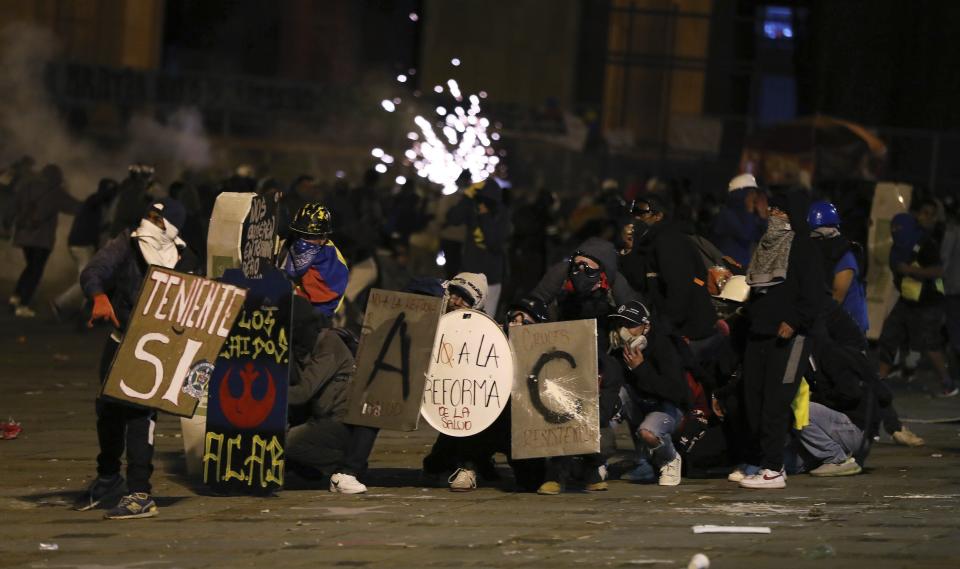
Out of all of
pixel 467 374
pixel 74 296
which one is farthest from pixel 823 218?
pixel 74 296

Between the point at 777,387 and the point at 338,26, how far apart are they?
95.9ft

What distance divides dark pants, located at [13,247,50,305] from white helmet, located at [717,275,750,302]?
10725mm

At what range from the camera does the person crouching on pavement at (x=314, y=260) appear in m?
9.71

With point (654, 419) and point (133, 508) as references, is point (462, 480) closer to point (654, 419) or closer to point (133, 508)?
point (654, 419)

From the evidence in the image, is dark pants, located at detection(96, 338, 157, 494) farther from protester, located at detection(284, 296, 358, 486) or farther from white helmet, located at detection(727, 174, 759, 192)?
white helmet, located at detection(727, 174, 759, 192)

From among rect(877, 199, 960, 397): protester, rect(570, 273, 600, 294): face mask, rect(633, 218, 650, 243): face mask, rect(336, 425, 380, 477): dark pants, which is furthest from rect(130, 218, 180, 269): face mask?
rect(877, 199, 960, 397): protester

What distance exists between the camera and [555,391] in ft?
31.2

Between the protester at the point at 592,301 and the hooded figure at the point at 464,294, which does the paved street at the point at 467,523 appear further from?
the hooded figure at the point at 464,294

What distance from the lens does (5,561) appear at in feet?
24.7

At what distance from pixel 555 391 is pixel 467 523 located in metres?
1.14

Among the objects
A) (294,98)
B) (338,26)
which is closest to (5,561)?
(294,98)

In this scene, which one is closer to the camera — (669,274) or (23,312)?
(669,274)

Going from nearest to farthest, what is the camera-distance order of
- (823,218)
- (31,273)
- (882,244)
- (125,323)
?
(125,323), (823,218), (882,244), (31,273)

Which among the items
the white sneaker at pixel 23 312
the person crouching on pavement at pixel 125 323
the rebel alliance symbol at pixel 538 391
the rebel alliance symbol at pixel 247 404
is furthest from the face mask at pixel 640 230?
the white sneaker at pixel 23 312
